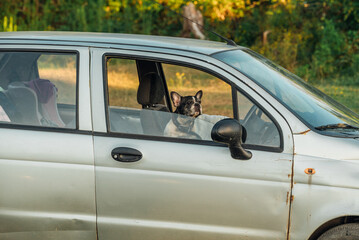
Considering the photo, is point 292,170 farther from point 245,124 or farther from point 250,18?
point 250,18

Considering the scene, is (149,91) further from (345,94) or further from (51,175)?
(345,94)

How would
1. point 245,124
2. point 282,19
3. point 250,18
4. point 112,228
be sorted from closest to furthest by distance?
point 112,228
point 245,124
point 282,19
point 250,18

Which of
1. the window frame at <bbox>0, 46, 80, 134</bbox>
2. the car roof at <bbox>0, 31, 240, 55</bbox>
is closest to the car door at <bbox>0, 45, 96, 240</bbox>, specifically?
the window frame at <bbox>0, 46, 80, 134</bbox>

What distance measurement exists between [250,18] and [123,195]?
16.0 m

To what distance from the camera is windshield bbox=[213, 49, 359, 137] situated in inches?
137

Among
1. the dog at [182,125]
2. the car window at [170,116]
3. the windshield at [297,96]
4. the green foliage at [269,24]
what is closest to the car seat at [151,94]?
the car window at [170,116]

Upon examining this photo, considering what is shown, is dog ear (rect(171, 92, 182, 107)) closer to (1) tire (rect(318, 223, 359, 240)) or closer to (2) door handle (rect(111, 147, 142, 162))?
(2) door handle (rect(111, 147, 142, 162))

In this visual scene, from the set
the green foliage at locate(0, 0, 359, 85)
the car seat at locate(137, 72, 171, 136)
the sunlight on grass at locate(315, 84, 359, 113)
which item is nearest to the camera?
the car seat at locate(137, 72, 171, 136)

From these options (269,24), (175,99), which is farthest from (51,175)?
(269,24)

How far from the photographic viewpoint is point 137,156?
339cm

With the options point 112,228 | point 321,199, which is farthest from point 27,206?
point 321,199

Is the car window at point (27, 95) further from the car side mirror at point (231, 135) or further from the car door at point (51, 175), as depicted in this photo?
the car side mirror at point (231, 135)

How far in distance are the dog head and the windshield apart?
0.54 m

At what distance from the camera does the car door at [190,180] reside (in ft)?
10.9
